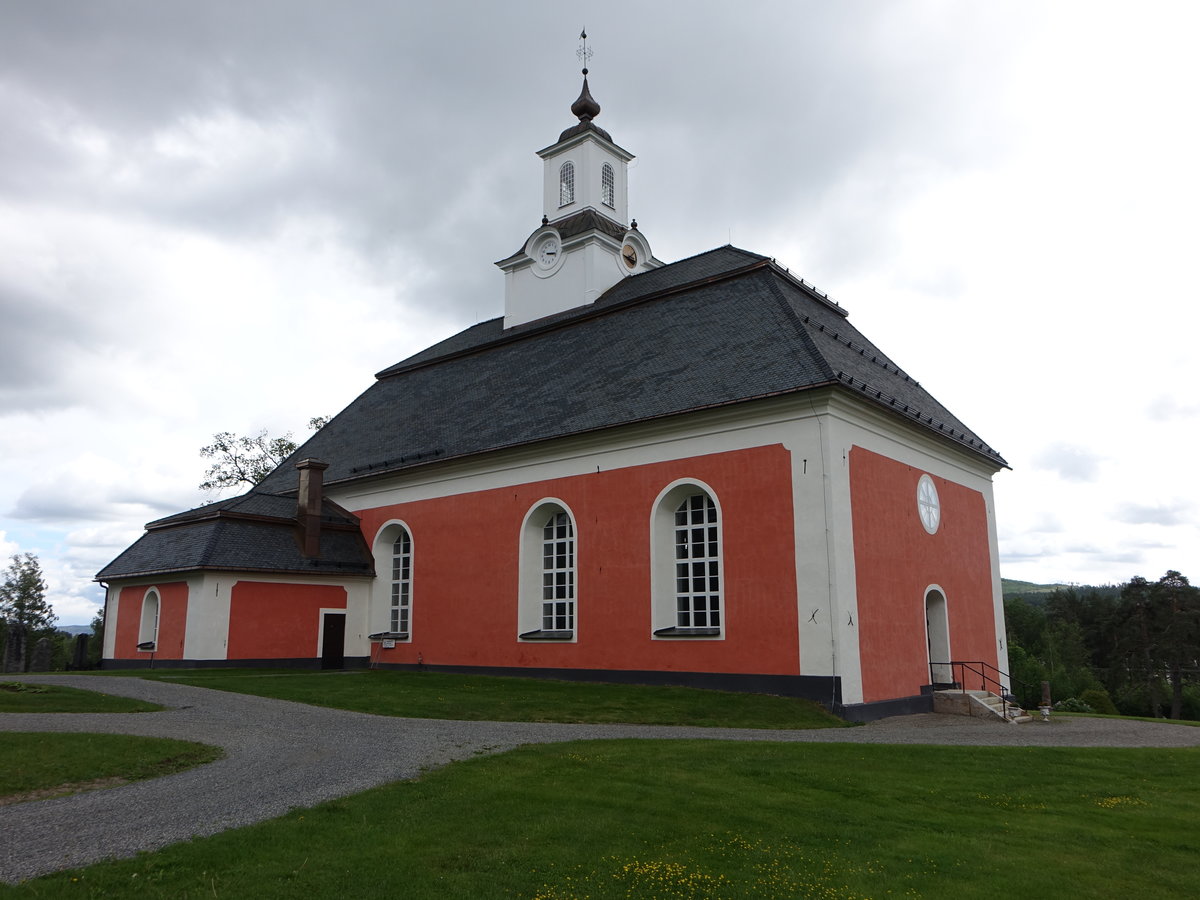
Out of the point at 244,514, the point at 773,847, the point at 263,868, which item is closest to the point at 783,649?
the point at 773,847

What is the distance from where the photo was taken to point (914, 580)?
20297 millimetres

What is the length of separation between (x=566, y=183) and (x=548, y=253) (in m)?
3.33

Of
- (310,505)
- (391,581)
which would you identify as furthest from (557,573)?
(310,505)

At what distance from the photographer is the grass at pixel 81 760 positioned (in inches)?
345

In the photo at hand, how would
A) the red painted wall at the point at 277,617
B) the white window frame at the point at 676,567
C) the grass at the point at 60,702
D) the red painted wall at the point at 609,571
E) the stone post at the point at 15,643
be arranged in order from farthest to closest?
the stone post at the point at 15,643 → the red painted wall at the point at 277,617 → the white window frame at the point at 676,567 → the red painted wall at the point at 609,571 → the grass at the point at 60,702

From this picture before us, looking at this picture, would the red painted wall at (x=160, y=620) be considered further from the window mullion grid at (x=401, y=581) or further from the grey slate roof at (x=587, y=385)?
the window mullion grid at (x=401, y=581)

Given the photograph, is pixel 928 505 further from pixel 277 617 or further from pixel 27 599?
pixel 27 599

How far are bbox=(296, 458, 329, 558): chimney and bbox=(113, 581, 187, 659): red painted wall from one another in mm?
3667

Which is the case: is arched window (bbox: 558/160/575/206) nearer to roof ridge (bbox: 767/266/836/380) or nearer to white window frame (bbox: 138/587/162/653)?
roof ridge (bbox: 767/266/836/380)

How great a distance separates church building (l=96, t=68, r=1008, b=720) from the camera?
18281 mm

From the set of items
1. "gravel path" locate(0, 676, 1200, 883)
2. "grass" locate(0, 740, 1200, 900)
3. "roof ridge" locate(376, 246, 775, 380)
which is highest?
"roof ridge" locate(376, 246, 775, 380)

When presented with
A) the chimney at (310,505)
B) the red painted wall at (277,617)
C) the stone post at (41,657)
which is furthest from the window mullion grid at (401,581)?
the stone post at (41,657)

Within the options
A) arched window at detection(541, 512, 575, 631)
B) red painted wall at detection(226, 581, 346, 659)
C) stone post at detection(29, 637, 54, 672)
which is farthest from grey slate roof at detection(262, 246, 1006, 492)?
stone post at detection(29, 637, 54, 672)

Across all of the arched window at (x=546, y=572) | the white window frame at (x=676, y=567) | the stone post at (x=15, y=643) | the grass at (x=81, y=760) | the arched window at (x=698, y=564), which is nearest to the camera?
the grass at (x=81, y=760)
